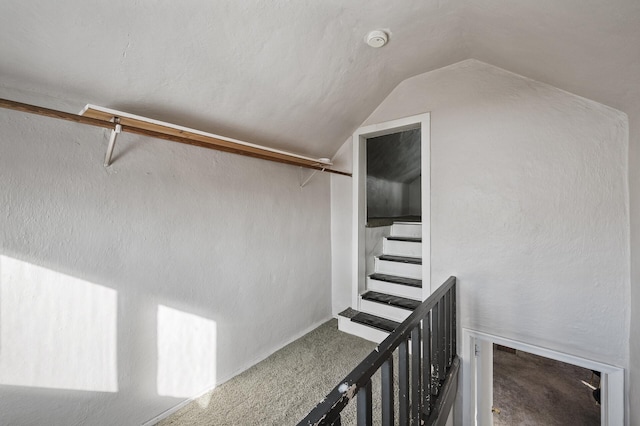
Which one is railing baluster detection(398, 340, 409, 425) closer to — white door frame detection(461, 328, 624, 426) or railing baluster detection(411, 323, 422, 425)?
railing baluster detection(411, 323, 422, 425)

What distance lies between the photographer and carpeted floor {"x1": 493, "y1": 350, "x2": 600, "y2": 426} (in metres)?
3.39

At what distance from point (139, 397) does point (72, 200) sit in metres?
1.13

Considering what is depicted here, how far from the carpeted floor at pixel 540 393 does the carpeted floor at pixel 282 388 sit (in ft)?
10.2

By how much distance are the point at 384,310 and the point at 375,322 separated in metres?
0.16

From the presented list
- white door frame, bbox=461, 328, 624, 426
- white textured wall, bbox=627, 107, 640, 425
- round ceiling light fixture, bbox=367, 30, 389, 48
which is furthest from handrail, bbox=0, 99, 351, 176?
white door frame, bbox=461, 328, 624, 426

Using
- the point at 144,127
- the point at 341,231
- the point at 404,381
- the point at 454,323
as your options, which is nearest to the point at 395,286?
the point at 454,323

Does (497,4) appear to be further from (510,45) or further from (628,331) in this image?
(628,331)

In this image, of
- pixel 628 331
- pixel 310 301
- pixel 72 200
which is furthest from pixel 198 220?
pixel 628 331

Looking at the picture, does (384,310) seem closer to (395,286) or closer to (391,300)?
(391,300)

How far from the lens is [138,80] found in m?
1.25

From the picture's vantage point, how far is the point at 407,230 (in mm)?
3053

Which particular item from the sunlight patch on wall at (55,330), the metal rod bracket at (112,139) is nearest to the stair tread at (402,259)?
the sunlight patch on wall at (55,330)

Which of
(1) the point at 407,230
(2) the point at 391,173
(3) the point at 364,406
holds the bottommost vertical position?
(3) the point at 364,406

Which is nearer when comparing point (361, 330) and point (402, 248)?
point (361, 330)
